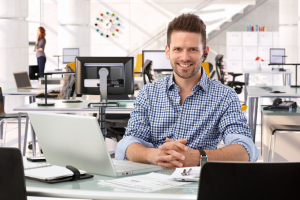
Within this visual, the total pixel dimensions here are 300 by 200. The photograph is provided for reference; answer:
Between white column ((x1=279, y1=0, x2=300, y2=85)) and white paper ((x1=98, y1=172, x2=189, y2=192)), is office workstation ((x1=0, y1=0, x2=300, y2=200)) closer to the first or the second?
white paper ((x1=98, y1=172, x2=189, y2=192))

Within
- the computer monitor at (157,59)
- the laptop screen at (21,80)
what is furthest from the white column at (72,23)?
the laptop screen at (21,80)

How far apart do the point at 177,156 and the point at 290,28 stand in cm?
1029

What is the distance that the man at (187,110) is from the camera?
2.15m

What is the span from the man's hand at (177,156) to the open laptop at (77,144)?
0.05m

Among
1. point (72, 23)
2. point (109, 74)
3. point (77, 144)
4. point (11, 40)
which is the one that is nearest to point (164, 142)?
point (77, 144)

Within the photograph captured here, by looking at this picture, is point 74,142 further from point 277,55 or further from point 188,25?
point 277,55

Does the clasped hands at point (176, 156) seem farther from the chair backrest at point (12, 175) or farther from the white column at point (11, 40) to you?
the white column at point (11, 40)

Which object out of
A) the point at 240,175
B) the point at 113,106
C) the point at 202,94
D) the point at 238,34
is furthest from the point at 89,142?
the point at 238,34

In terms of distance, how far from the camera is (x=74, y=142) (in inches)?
65.9

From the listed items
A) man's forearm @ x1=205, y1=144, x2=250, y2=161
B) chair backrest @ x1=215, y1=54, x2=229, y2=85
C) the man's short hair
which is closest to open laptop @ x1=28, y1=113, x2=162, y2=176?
man's forearm @ x1=205, y1=144, x2=250, y2=161

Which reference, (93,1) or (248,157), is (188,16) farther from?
(93,1)

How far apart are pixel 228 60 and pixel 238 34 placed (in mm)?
819

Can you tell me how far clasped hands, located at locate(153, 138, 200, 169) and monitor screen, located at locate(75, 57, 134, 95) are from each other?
2.25 m

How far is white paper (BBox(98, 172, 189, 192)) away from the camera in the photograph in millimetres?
1518
